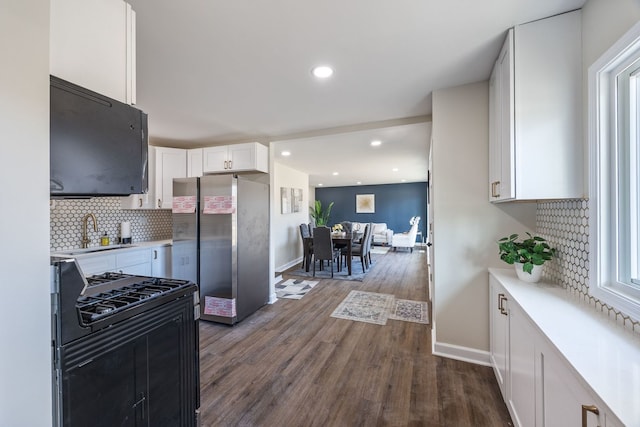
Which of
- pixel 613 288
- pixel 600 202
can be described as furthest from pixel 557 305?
pixel 600 202

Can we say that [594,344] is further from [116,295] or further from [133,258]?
[133,258]

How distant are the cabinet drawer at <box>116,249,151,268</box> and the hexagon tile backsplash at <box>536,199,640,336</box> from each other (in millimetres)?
3975

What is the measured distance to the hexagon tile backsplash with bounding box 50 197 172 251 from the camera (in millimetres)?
2779

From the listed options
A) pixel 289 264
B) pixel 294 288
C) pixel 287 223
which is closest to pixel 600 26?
pixel 294 288

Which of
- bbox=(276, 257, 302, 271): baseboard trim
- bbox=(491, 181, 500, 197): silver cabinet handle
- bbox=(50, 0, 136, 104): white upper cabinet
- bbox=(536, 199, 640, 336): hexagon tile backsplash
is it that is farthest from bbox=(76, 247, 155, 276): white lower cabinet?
bbox=(536, 199, 640, 336): hexagon tile backsplash

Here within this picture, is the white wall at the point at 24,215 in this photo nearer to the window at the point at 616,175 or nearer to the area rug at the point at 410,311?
the window at the point at 616,175

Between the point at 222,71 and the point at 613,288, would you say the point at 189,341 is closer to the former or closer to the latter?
the point at 222,71

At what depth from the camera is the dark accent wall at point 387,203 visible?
9180 millimetres

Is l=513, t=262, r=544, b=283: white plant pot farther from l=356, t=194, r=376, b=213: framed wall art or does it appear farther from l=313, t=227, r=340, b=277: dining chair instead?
l=356, t=194, r=376, b=213: framed wall art

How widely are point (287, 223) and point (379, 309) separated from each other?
3182 millimetres

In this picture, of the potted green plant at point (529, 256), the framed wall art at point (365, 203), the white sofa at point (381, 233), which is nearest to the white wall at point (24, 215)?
the potted green plant at point (529, 256)

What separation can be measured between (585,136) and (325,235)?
3.89 meters

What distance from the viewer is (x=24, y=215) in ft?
2.20

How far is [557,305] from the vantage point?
4.39 feet
